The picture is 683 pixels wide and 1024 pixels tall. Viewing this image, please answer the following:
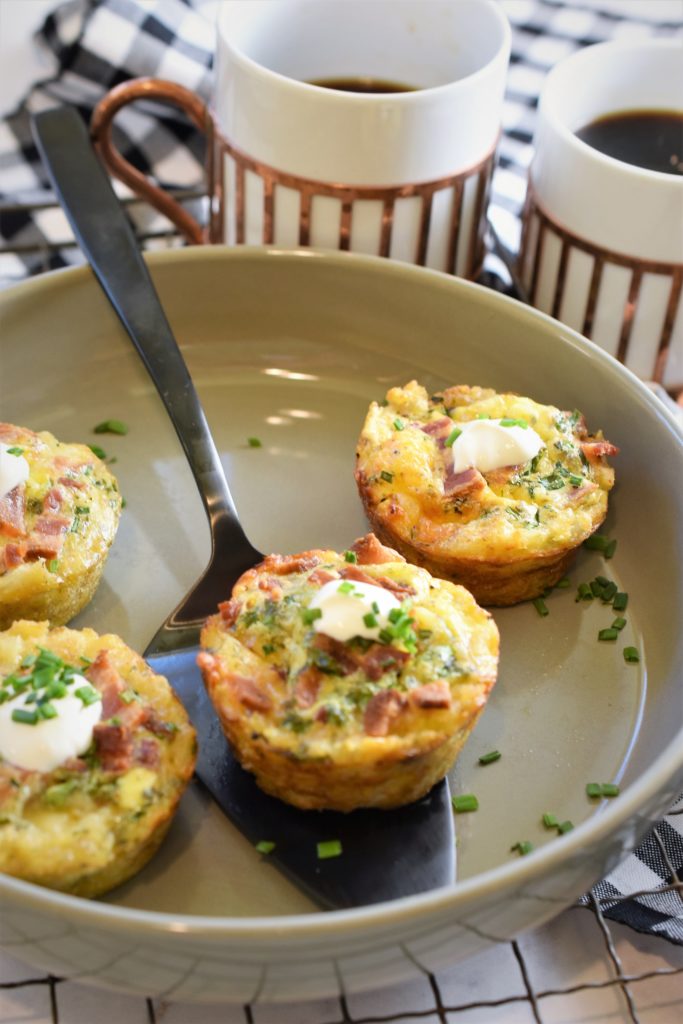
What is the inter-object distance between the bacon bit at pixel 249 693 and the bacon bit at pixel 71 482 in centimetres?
76

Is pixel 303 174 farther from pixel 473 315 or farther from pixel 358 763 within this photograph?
pixel 358 763

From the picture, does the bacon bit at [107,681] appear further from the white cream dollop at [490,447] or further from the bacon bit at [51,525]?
the white cream dollop at [490,447]

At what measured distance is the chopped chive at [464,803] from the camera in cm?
251

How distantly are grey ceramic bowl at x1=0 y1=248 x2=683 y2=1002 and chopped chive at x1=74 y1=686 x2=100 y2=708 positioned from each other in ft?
1.13

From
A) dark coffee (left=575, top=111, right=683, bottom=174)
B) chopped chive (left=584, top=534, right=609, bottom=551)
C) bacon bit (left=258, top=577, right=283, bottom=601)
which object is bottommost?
chopped chive (left=584, top=534, right=609, bottom=551)

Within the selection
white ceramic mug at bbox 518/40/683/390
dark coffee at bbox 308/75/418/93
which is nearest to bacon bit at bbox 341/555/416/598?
white ceramic mug at bbox 518/40/683/390

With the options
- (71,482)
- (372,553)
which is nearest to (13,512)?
(71,482)

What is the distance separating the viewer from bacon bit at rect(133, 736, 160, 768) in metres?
2.29

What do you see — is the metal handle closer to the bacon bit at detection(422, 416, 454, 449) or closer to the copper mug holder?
the copper mug holder

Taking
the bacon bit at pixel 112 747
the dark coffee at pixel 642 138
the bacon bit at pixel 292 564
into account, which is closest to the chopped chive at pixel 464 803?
the bacon bit at pixel 292 564

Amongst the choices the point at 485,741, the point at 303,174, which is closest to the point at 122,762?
the point at 485,741

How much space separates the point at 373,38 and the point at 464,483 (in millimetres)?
1723

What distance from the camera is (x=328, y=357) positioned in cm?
363

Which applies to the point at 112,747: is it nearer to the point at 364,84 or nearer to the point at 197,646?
the point at 197,646
